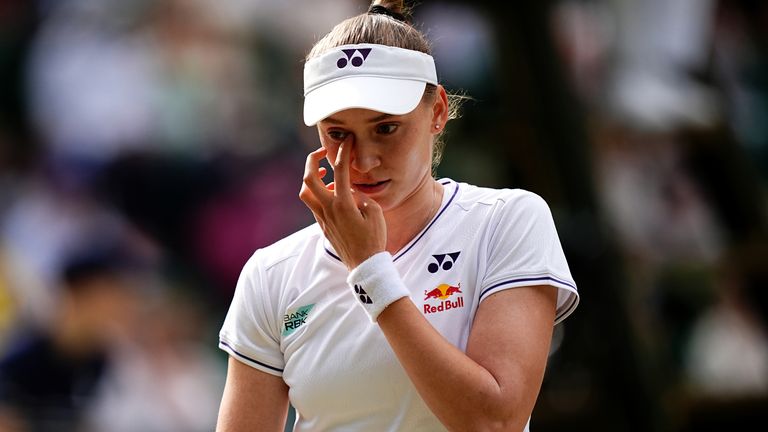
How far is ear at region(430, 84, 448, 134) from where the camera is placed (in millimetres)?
2641

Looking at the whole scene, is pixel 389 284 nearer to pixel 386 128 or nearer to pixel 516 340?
pixel 516 340

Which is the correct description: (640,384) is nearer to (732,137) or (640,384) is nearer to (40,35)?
(732,137)

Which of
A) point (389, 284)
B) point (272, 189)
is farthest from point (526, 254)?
point (272, 189)

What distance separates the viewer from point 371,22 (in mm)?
2611

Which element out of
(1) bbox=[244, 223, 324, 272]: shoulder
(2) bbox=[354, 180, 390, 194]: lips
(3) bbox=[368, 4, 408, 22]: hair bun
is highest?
(3) bbox=[368, 4, 408, 22]: hair bun

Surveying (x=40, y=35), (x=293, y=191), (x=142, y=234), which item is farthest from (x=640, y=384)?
(x=40, y=35)

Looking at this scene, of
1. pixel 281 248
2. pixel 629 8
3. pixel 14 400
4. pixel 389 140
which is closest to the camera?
pixel 389 140

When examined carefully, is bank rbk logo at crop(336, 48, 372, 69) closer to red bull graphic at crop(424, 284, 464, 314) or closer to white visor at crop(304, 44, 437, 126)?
white visor at crop(304, 44, 437, 126)

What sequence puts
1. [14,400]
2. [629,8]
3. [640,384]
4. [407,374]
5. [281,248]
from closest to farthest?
[407,374], [281,248], [640,384], [14,400], [629,8]

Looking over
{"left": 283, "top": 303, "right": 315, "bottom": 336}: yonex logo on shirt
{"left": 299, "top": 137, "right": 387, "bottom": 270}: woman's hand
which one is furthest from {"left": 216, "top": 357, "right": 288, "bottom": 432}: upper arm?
{"left": 299, "top": 137, "right": 387, "bottom": 270}: woman's hand

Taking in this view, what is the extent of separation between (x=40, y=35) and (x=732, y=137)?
138 inches

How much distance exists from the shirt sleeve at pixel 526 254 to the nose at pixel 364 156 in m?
0.29

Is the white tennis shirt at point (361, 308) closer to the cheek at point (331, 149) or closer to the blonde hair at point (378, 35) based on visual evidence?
the cheek at point (331, 149)

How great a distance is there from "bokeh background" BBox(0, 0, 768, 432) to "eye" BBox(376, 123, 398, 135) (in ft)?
6.42
